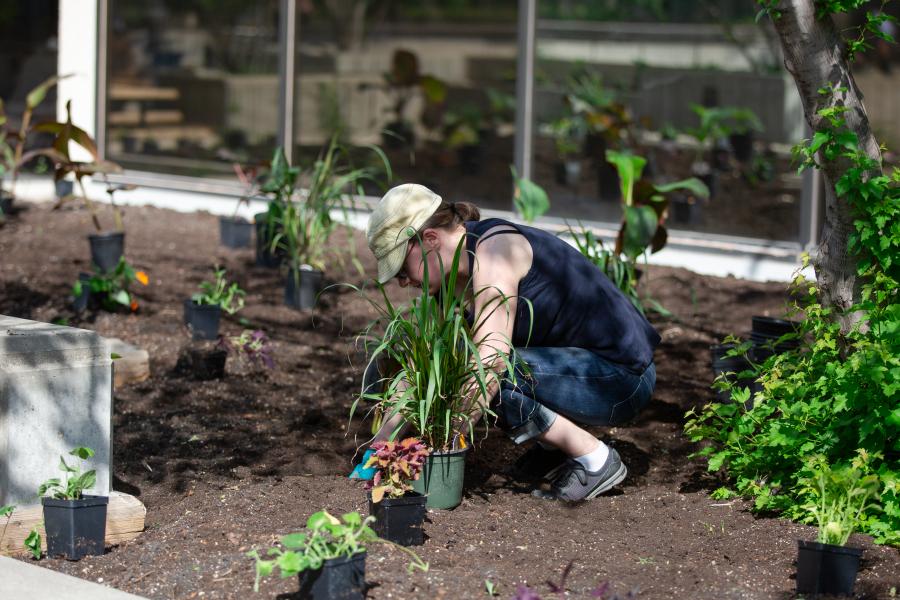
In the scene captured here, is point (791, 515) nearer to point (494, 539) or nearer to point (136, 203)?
point (494, 539)

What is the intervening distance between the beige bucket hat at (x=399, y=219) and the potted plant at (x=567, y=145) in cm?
513

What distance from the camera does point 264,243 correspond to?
7434mm

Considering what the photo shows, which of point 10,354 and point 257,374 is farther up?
point 10,354

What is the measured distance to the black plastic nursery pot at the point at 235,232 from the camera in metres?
8.12

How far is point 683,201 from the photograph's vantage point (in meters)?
8.47

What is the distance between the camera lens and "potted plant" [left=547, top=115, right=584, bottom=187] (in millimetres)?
9023

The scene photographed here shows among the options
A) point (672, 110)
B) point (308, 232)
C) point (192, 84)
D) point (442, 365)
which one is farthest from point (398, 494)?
point (192, 84)

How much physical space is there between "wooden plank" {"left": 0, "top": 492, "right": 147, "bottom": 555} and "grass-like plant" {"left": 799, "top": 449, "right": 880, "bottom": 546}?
1989 millimetres

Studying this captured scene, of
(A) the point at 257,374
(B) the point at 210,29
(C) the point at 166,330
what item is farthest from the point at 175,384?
(B) the point at 210,29

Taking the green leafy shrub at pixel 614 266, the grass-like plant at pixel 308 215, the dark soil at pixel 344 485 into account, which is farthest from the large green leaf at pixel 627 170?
the grass-like plant at pixel 308 215

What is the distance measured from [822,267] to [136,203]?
7034 mm

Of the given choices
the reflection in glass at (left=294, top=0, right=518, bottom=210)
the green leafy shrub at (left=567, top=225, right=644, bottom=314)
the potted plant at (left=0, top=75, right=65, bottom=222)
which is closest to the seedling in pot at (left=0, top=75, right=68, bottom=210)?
the potted plant at (left=0, top=75, right=65, bottom=222)

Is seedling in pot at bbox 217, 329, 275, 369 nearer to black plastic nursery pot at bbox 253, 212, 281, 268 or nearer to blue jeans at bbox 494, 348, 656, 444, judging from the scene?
black plastic nursery pot at bbox 253, 212, 281, 268

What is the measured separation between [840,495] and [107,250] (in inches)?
186
